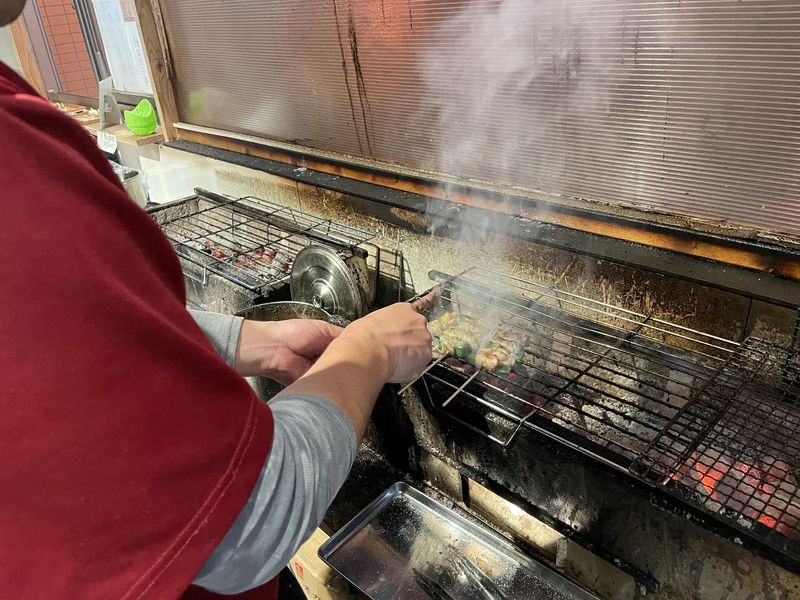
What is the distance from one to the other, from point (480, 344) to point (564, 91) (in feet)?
4.31

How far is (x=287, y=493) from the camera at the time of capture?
44.1 inches

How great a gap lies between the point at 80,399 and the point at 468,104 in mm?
2764

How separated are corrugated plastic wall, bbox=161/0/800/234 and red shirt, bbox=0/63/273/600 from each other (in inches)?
88.3

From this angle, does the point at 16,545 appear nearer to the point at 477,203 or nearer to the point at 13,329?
the point at 13,329

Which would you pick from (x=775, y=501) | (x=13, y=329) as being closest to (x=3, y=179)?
(x=13, y=329)

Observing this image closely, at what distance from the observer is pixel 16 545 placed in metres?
0.95

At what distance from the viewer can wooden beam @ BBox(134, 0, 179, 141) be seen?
16.8 feet

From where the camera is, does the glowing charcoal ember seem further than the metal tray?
No

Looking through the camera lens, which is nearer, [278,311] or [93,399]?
[93,399]

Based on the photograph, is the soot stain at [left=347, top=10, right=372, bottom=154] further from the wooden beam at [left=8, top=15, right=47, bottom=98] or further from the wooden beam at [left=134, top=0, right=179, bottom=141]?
the wooden beam at [left=8, top=15, right=47, bottom=98]

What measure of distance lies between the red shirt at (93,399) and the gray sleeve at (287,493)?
58 millimetres

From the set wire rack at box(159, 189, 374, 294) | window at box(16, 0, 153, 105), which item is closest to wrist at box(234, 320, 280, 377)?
wire rack at box(159, 189, 374, 294)

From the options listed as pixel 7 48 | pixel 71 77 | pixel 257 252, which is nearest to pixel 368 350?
pixel 257 252

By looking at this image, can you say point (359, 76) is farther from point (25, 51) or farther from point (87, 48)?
point (25, 51)
